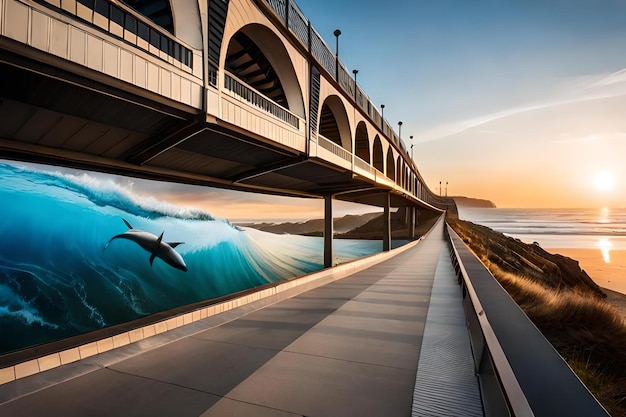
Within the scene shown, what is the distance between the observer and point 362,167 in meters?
18.0

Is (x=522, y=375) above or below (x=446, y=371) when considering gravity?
above

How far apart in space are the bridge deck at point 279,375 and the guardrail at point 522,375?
0.57 metres

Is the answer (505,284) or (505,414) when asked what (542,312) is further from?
(505,414)

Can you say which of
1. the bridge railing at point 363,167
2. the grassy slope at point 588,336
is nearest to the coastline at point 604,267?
the bridge railing at point 363,167

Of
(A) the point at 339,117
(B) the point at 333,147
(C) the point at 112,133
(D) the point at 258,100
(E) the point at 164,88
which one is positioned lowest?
(C) the point at 112,133

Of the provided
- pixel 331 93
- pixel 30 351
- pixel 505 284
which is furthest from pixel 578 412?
pixel 331 93

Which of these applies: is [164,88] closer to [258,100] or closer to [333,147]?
[258,100]

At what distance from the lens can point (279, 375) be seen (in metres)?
3.85

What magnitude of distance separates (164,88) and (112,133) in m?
2.75

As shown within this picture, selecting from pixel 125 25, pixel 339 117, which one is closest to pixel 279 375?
pixel 125 25

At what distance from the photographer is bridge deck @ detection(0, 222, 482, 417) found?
127 inches

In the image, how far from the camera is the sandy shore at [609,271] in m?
24.6

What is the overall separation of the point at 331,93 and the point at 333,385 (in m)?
13.2

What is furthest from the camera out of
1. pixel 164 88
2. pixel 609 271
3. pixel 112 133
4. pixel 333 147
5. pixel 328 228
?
pixel 609 271
